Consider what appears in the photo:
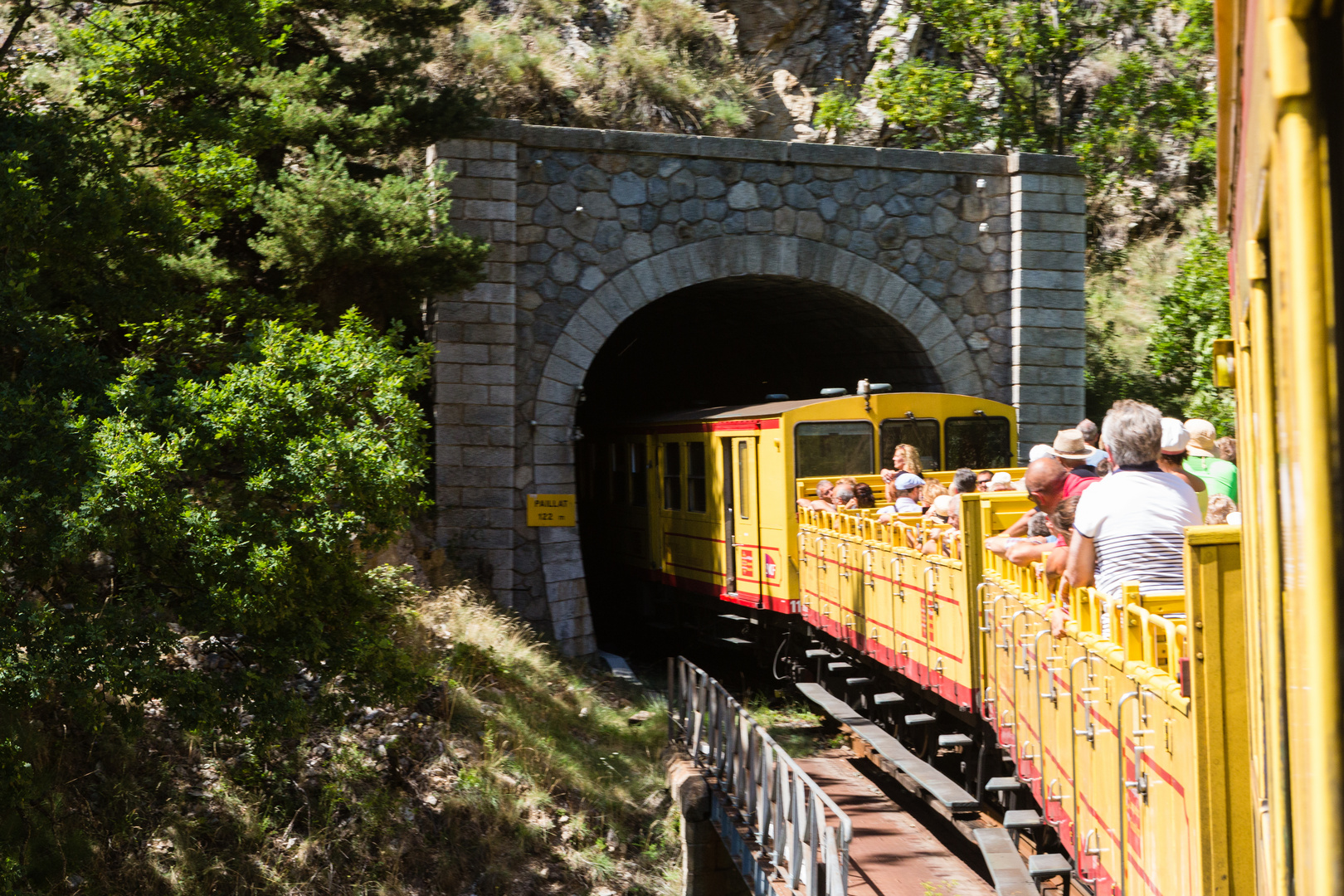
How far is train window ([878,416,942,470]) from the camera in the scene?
13.2 meters

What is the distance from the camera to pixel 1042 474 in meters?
5.54

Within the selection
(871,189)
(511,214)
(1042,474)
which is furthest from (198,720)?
(871,189)

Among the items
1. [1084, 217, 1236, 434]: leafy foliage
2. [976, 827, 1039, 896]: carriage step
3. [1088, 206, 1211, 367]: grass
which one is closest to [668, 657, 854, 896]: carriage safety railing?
[976, 827, 1039, 896]: carriage step

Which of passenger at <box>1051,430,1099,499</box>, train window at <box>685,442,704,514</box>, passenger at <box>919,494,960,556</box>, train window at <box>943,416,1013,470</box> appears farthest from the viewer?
train window at <box>685,442,704,514</box>

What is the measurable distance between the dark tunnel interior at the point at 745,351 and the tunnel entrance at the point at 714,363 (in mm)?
23

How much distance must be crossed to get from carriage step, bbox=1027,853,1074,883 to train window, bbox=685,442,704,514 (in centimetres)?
896

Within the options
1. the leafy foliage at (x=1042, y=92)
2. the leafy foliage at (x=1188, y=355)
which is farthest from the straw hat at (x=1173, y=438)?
the leafy foliage at (x=1042, y=92)

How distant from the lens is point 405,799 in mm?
10594

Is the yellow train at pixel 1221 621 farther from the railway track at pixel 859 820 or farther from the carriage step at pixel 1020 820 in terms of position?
the railway track at pixel 859 820

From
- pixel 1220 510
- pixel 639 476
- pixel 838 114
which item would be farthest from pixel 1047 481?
pixel 838 114

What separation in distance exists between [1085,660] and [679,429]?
10300 mm

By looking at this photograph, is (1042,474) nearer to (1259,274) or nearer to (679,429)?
(1259,274)

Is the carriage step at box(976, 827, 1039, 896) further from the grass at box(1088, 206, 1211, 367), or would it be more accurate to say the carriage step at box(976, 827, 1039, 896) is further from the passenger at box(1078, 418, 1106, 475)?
the grass at box(1088, 206, 1211, 367)

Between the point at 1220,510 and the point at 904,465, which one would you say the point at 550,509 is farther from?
the point at 1220,510
